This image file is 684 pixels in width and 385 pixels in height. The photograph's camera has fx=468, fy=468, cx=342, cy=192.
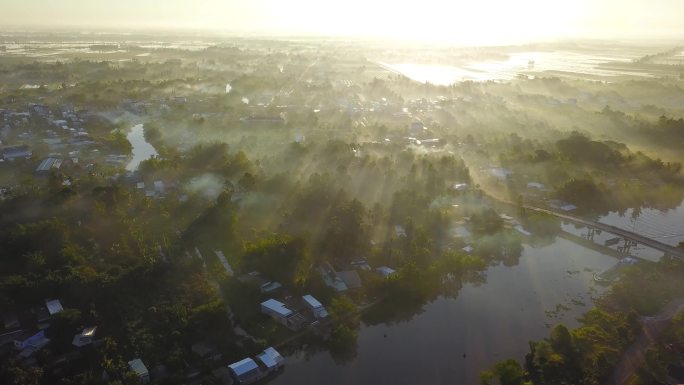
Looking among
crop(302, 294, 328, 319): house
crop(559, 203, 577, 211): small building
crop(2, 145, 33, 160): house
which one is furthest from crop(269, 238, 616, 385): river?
crop(2, 145, 33, 160): house

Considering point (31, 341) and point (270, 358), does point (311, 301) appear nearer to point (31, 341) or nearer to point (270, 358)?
point (270, 358)

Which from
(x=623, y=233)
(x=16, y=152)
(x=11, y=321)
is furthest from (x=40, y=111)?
(x=623, y=233)

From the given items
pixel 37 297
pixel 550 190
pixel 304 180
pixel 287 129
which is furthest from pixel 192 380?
pixel 287 129

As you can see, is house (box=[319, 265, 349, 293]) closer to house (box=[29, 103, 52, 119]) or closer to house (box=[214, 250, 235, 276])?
house (box=[214, 250, 235, 276])

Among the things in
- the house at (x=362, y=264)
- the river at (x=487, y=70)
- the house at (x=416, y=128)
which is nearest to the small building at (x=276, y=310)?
the house at (x=362, y=264)

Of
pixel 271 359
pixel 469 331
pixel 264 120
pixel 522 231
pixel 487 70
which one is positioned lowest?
pixel 469 331

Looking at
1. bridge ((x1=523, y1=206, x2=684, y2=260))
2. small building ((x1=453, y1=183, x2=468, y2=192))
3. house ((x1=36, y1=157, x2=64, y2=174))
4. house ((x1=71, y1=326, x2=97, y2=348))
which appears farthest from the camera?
house ((x1=36, y1=157, x2=64, y2=174))
